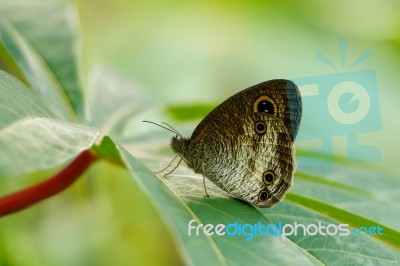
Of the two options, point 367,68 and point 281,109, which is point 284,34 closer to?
point 367,68

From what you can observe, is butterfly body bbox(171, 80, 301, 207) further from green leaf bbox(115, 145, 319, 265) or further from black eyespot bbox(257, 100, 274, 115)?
green leaf bbox(115, 145, 319, 265)

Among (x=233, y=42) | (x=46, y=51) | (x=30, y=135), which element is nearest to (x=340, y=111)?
(x=233, y=42)

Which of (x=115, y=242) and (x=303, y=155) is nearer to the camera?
(x=303, y=155)

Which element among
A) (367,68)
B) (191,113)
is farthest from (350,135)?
(191,113)

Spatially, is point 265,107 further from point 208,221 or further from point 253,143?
point 208,221

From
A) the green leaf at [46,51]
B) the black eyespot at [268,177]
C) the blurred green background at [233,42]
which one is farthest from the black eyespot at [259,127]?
the blurred green background at [233,42]

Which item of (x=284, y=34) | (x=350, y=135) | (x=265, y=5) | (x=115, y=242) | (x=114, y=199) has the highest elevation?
(x=265, y=5)

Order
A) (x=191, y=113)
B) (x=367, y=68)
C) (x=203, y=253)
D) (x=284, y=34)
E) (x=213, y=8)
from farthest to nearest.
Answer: (x=213, y=8), (x=284, y=34), (x=367, y=68), (x=191, y=113), (x=203, y=253)
